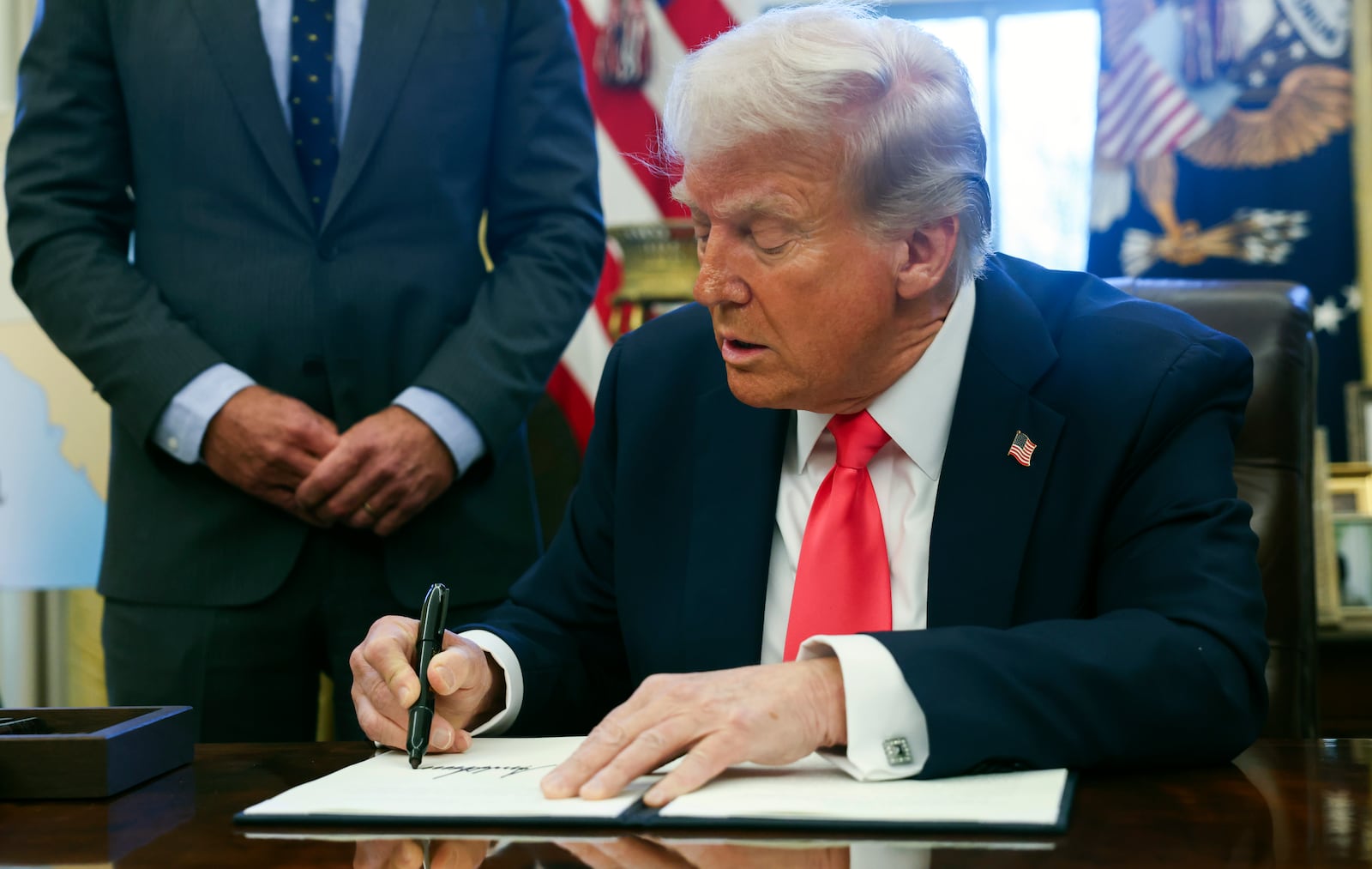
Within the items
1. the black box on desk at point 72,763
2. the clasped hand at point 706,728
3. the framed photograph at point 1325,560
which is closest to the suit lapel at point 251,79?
the black box on desk at point 72,763

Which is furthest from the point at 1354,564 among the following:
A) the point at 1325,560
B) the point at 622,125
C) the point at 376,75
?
the point at 622,125

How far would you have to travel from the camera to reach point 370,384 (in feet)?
6.49

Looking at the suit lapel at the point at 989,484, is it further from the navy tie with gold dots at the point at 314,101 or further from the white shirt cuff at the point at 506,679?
the navy tie with gold dots at the point at 314,101

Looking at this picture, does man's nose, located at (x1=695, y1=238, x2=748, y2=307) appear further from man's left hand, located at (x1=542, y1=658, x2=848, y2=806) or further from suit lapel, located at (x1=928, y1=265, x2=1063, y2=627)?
man's left hand, located at (x1=542, y1=658, x2=848, y2=806)

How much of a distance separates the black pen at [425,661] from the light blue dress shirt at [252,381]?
2.24 ft

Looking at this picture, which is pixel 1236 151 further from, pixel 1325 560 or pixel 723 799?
pixel 723 799

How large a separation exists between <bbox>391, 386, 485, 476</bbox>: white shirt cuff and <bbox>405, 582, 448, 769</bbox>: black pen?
67 centimetres

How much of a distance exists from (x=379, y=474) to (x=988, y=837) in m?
1.20

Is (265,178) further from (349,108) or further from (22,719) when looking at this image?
(22,719)

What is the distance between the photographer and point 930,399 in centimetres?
146

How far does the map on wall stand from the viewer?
270cm

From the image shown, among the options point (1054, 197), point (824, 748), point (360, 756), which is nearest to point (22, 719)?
point (360, 756)

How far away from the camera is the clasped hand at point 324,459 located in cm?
185

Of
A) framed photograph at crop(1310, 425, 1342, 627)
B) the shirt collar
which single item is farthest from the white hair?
framed photograph at crop(1310, 425, 1342, 627)
